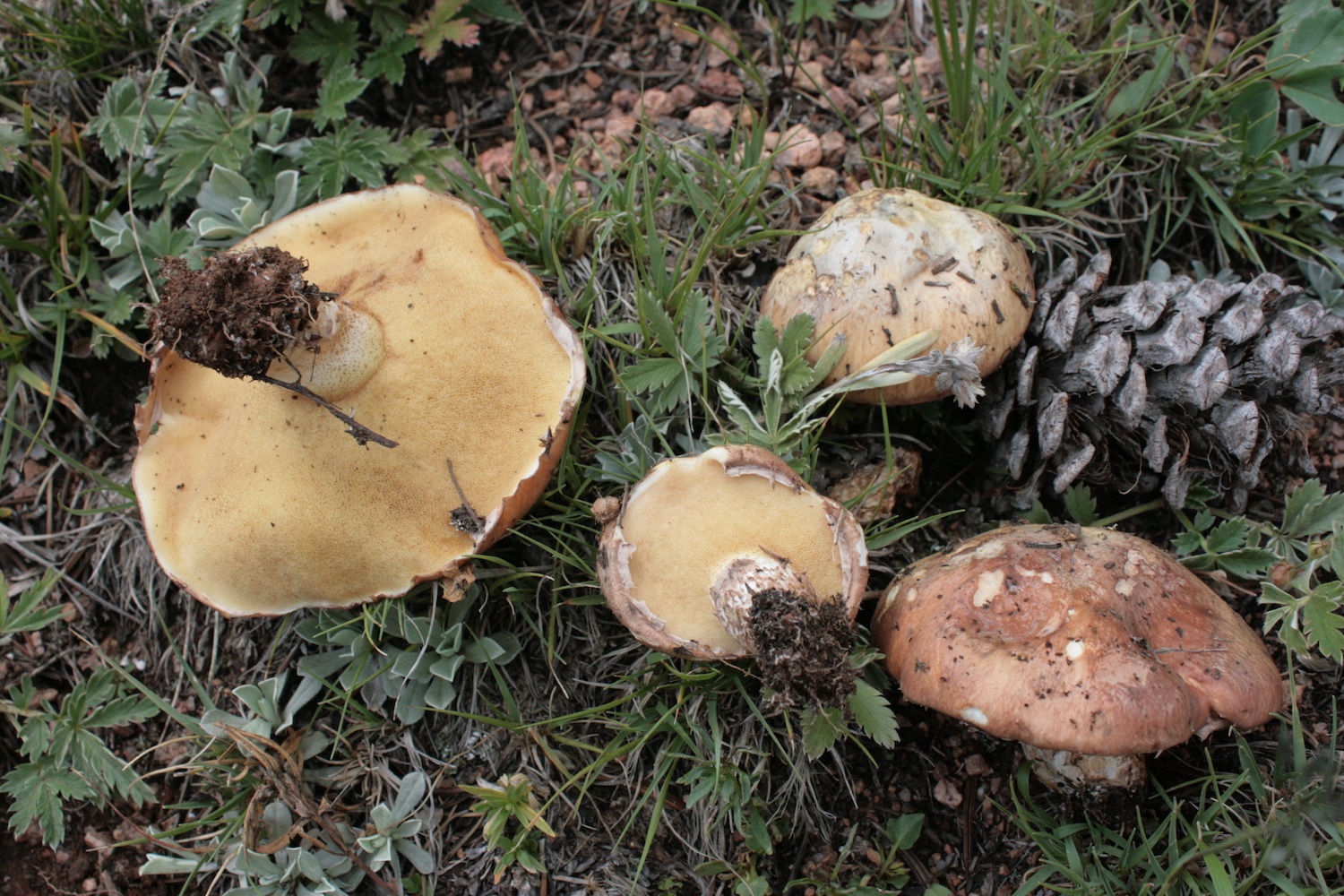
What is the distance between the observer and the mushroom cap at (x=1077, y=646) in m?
1.98

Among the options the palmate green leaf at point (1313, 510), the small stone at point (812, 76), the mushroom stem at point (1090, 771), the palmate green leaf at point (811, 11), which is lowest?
the mushroom stem at point (1090, 771)

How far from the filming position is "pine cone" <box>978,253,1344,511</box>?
2477 millimetres

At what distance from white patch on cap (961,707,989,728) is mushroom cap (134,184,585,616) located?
123 cm

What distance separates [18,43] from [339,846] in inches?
125

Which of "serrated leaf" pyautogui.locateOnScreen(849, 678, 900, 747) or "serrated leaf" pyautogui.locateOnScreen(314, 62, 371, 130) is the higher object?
"serrated leaf" pyautogui.locateOnScreen(314, 62, 371, 130)

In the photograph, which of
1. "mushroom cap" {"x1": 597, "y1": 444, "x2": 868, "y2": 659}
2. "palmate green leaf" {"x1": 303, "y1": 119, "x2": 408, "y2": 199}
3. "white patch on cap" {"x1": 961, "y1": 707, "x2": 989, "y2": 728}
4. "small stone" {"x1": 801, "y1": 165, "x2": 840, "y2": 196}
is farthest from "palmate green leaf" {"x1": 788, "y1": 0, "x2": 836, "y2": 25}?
"white patch on cap" {"x1": 961, "y1": 707, "x2": 989, "y2": 728}

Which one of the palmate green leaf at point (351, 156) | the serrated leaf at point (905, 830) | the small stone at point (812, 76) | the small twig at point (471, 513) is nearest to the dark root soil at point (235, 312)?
the small twig at point (471, 513)

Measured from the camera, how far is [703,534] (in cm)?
222

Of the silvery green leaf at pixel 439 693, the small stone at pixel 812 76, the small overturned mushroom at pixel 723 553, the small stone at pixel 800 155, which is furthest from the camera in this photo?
the small stone at pixel 812 76

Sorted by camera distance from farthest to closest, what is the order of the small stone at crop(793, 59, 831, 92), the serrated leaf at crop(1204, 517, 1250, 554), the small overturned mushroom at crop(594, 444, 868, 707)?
the small stone at crop(793, 59, 831, 92)
the serrated leaf at crop(1204, 517, 1250, 554)
the small overturned mushroom at crop(594, 444, 868, 707)

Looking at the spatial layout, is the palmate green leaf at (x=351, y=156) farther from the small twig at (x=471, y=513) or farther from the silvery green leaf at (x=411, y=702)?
the silvery green leaf at (x=411, y=702)

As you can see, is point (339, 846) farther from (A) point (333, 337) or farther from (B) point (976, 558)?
(B) point (976, 558)

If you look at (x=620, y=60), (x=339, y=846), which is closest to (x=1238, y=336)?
(x=620, y=60)

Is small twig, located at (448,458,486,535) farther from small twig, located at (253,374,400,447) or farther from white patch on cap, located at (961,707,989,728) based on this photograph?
white patch on cap, located at (961,707,989,728)
